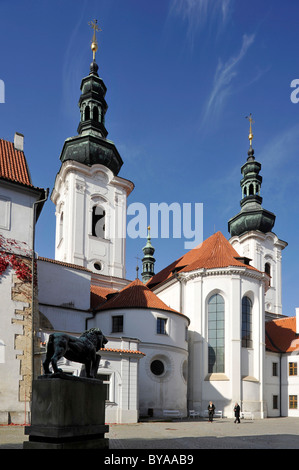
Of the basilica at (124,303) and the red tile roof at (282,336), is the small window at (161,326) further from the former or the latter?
the red tile roof at (282,336)

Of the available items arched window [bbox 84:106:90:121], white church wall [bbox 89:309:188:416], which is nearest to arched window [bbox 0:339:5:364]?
white church wall [bbox 89:309:188:416]

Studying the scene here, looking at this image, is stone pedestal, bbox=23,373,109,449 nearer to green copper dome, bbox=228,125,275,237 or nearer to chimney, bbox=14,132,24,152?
chimney, bbox=14,132,24,152

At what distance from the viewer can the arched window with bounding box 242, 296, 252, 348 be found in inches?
1497

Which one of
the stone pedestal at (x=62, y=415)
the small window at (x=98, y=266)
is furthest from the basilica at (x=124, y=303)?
the stone pedestal at (x=62, y=415)

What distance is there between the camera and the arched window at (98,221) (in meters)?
47.6

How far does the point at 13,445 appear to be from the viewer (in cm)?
1384

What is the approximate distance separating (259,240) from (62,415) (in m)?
52.7

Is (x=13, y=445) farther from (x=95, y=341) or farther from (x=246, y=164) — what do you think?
(x=246, y=164)

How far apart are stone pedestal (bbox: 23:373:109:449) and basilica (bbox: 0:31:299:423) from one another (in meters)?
11.3

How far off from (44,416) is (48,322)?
2043 cm

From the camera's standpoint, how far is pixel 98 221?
1887 inches

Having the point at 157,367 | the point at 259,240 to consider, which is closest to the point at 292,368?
the point at 157,367

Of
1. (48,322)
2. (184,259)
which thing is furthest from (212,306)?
(48,322)

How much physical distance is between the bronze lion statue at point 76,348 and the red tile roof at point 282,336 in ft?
109
